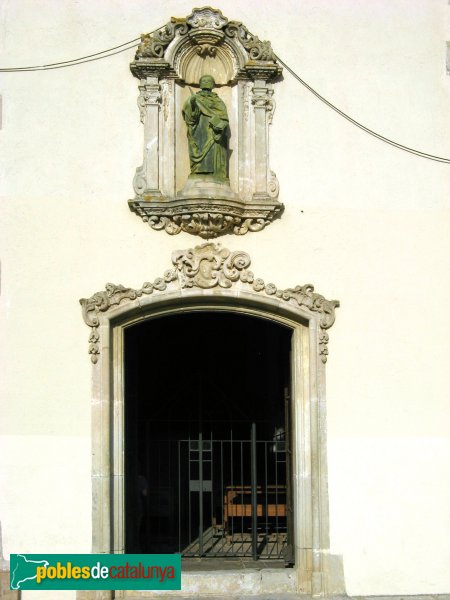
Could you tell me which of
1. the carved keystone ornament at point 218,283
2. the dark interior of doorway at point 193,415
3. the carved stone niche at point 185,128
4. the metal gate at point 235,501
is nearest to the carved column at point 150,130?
the carved stone niche at point 185,128

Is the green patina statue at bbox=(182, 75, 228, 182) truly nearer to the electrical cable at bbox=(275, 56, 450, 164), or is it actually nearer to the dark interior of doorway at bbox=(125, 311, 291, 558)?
the electrical cable at bbox=(275, 56, 450, 164)

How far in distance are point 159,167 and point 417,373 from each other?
290 cm

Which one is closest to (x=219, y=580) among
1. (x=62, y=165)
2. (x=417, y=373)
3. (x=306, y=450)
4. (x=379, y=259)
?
(x=306, y=450)

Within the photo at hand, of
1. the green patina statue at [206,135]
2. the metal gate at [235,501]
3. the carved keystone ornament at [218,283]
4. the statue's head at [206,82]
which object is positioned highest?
the statue's head at [206,82]

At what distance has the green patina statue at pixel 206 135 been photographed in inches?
370

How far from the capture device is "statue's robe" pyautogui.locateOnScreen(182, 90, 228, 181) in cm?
940

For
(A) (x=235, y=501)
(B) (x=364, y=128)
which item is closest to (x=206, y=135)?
(B) (x=364, y=128)

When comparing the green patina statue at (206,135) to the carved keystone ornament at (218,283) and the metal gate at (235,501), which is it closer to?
the carved keystone ornament at (218,283)

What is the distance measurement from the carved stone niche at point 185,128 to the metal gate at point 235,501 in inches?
94.9

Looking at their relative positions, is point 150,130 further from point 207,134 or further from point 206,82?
point 206,82

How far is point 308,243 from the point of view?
9516mm

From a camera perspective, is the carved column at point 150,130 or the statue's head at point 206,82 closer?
the carved column at point 150,130

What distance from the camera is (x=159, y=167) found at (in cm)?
946

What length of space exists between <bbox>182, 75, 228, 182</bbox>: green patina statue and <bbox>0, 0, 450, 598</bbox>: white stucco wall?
1.52ft
